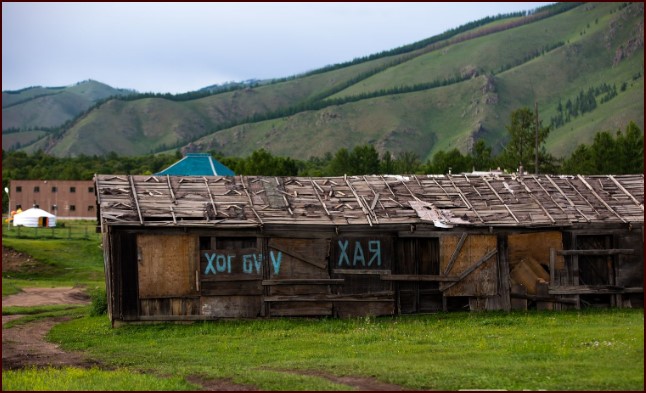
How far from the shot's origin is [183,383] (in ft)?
50.8

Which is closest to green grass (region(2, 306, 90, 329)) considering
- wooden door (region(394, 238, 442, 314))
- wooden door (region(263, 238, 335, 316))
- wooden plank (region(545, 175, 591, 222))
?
wooden door (region(263, 238, 335, 316))

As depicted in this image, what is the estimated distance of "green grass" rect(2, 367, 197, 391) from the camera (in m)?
14.8

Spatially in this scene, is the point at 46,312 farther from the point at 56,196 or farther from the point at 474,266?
the point at 56,196

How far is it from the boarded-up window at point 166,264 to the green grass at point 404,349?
1.13m

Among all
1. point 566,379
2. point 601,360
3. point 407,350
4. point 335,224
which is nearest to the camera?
point 566,379

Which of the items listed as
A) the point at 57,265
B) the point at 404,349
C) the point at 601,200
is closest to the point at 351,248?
the point at 404,349

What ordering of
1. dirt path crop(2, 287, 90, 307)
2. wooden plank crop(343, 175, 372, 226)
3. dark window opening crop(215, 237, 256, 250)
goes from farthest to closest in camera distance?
dirt path crop(2, 287, 90, 307), wooden plank crop(343, 175, 372, 226), dark window opening crop(215, 237, 256, 250)

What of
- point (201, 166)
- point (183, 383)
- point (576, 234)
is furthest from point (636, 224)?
point (201, 166)

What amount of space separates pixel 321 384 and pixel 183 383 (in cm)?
268

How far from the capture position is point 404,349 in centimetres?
1959

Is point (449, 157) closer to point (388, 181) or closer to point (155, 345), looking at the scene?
point (388, 181)

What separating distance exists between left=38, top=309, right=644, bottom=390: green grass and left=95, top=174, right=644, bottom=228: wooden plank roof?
3.23 metres

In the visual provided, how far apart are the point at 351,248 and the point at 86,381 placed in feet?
40.1

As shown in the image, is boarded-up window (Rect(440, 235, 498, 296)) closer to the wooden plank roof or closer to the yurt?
the wooden plank roof
